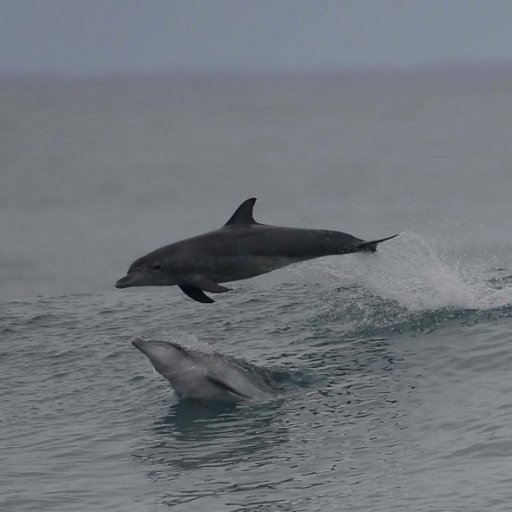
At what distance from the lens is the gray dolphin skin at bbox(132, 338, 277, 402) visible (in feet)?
54.6

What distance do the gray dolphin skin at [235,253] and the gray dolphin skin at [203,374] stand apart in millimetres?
1260

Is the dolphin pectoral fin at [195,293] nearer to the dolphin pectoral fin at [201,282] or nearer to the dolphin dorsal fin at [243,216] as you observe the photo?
the dolphin pectoral fin at [201,282]

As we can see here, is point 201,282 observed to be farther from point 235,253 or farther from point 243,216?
point 243,216

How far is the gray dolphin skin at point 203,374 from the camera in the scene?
1666 cm

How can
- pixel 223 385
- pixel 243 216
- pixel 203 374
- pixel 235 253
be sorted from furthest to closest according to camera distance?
pixel 243 216, pixel 235 253, pixel 203 374, pixel 223 385

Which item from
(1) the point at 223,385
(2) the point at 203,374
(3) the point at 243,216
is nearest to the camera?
(1) the point at 223,385

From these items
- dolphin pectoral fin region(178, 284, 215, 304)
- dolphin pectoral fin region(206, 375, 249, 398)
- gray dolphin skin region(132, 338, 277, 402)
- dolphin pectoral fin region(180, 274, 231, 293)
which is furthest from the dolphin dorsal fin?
dolphin pectoral fin region(206, 375, 249, 398)

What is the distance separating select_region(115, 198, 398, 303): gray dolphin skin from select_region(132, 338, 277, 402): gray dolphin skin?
1260mm

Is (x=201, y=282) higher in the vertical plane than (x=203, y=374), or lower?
higher

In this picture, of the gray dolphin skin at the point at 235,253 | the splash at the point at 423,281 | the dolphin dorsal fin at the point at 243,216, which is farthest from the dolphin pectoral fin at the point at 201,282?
the splash at the point at 423,281

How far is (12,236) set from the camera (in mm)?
33531

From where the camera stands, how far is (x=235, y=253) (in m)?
18.4

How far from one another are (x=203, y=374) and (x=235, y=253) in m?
2.18

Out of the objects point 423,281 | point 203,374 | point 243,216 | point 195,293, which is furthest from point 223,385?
point 423,281
